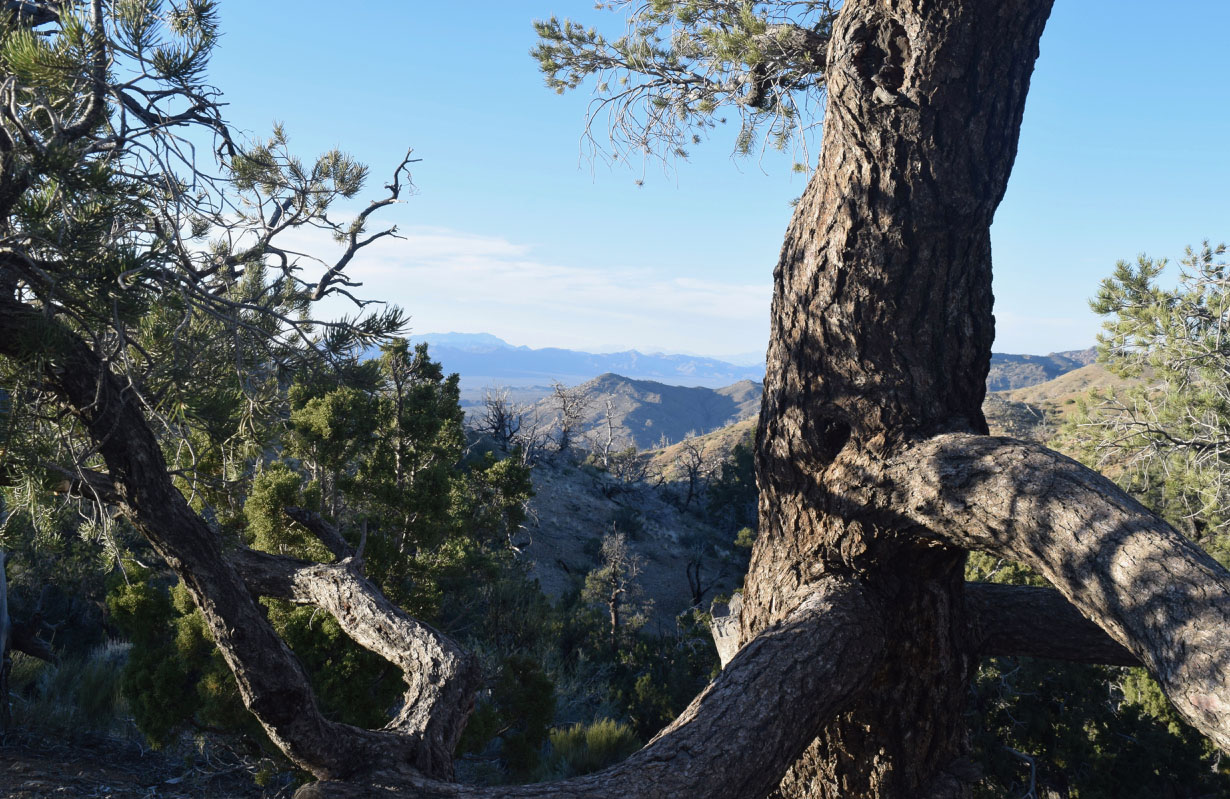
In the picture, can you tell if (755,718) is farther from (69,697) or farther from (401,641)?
(69,697)

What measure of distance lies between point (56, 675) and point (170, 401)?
6975 mm

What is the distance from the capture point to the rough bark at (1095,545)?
4.94 ft

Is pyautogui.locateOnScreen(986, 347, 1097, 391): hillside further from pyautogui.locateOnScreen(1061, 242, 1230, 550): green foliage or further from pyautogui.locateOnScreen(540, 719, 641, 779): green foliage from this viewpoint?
pyautogui.locateOnScreen(540, 719, 641, 779): green foliage

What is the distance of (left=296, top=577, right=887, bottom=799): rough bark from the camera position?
5.96 feet

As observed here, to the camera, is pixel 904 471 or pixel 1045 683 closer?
pixel 904 471

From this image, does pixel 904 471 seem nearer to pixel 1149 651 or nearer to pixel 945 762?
pixel 1149 651

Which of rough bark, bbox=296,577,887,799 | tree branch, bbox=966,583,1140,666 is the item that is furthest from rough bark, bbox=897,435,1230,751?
→ tree branch, bbox=966,583,1140,666

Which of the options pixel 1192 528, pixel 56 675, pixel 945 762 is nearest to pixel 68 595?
pixel 56 675

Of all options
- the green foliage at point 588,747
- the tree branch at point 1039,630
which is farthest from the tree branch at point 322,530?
the green foliage at point 588,747

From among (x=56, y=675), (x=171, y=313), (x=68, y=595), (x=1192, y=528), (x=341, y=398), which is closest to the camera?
(x=171, y=313)

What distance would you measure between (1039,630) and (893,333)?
4.29 feet

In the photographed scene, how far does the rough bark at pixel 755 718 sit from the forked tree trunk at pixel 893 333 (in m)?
0.15

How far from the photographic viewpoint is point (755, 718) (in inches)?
79.1

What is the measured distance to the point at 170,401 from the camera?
2.63 meters
